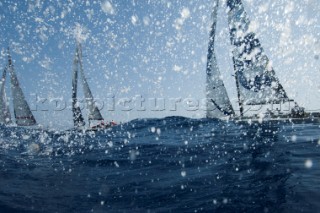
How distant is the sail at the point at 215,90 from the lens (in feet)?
94.1

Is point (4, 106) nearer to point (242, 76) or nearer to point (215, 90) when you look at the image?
point (215, 90)

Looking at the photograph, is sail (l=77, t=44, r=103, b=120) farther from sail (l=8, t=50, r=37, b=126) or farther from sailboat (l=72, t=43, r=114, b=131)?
sail (l=8, t=50, r=37, b=126)

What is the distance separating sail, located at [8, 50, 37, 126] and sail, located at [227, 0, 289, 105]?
3034cm

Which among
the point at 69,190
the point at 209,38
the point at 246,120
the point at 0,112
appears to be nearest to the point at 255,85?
the point at 246,120

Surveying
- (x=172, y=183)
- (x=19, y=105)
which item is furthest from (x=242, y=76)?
(x=19, y=105)

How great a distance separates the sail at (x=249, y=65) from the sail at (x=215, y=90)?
5.64 feet

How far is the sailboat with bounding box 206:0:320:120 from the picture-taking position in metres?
25.8

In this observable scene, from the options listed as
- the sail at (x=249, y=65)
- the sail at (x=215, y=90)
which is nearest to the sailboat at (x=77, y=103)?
the sail at (x=215, y=90)

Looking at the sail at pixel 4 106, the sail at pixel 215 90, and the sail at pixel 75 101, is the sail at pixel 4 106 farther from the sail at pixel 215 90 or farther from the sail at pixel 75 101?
the sail at pixel 215 90

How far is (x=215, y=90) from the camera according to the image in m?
28.7

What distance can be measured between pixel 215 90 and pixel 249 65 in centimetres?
420

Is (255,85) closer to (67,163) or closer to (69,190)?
(67,163)

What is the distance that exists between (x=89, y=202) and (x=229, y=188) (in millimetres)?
2489

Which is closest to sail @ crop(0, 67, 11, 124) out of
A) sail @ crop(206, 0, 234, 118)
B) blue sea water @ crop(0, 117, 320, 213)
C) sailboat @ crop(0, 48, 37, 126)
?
sailboat @ crop(0, 48, 37, 126)
